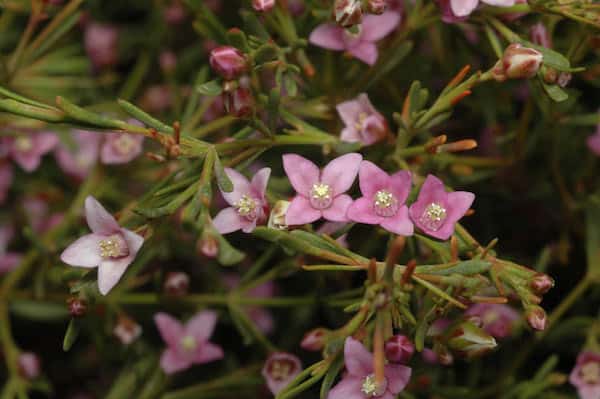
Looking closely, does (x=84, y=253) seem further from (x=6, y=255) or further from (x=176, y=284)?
(x=6, y=255)

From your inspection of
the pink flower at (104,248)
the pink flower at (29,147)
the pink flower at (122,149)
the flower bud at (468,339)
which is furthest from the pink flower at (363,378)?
the pink flower at (29,147)

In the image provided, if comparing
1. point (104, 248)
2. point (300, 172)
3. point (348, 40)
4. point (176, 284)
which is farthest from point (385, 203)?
point (176, 284)

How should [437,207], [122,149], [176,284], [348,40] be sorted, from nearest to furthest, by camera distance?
1. [437,207]
2. [348,40]
3. [176,284]
4. [122,149]

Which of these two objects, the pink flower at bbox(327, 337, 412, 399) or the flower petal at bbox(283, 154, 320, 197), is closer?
the pink flower at bbox(327, 337, 412, 399)

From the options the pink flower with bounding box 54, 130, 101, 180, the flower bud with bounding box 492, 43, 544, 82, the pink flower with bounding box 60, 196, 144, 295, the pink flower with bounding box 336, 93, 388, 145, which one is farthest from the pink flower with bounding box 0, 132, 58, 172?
the flower bud with bounding box 492, 43, 544, 82

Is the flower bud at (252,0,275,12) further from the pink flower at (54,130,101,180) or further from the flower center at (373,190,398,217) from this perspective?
the pink flower at (54,130,101,180)

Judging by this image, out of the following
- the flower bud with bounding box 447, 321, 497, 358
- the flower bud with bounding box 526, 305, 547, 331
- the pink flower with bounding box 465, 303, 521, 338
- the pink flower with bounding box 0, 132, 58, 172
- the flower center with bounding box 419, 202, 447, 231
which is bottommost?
the pink flower with bounding box 465, 303, 521, 338
